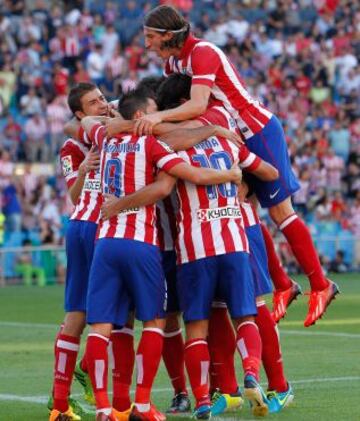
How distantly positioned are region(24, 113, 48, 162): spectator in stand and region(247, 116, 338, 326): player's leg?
612 inches

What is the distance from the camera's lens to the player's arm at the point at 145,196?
7699 millimetres

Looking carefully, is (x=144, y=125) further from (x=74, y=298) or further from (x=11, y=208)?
(x=11, y=208)

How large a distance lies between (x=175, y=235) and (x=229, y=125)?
0.79 meters

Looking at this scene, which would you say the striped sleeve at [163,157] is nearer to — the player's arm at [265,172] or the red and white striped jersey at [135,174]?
the red and white striped jersey at [135,174]

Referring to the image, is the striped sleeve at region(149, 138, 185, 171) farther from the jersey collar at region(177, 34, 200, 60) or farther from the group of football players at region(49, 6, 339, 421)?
the jersey collar at region(177, 34, 200, 60)

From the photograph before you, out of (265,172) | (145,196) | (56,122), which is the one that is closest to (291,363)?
(265,172)

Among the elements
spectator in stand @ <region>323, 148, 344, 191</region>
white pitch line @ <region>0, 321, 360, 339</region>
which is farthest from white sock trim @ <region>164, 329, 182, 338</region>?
spectator in stand @ <region>323, 148, 344, 191</region>

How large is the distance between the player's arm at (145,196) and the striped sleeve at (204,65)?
869 mm

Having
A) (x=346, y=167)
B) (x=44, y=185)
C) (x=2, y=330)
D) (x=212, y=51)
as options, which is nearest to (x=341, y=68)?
(x=346, y=167)

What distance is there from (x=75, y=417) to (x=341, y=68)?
2272 cm

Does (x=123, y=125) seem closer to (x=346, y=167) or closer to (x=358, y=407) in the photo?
(x=358, y=407)

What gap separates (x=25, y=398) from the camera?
9.05 meters

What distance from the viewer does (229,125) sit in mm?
8391

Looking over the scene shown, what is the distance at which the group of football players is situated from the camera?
25.3 feet
